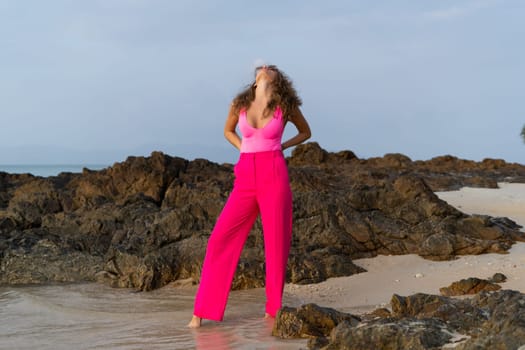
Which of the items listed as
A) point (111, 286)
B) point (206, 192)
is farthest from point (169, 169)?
point (111, 286)

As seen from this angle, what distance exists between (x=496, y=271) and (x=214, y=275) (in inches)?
119

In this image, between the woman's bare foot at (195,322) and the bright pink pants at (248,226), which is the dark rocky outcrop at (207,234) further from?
the woman's bare foot at (195,322)

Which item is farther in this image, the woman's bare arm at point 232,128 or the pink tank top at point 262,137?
the woman's bare arm at point 232,128

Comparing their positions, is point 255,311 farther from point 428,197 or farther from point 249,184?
point 428,197

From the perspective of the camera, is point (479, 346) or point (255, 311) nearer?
point (479, 346)

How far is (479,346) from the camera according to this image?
11.4 ft

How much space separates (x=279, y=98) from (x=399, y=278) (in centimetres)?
257

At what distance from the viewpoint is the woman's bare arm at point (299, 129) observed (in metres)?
6.14

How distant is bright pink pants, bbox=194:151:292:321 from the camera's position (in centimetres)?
591

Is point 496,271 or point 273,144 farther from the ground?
point 273,144

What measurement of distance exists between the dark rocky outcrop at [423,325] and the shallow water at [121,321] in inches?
9.0

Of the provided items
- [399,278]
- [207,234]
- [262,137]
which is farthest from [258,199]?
[207,234]

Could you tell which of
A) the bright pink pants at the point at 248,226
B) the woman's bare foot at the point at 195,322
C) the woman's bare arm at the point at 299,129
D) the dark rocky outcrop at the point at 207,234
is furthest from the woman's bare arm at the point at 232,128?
the dark rocky outcrop at the point at 207,234

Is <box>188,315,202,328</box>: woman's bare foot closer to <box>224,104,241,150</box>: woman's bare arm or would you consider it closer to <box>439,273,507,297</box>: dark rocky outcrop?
<box>224,104,241,150</box>: woman's bare arm
